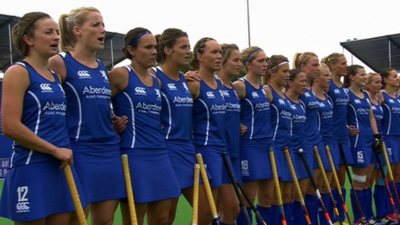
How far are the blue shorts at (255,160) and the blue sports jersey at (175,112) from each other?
3.24 ft

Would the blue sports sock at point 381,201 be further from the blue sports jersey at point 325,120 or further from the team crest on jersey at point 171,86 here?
the team crest on jersey at point 171,86

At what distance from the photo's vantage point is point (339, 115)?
6.05 meters

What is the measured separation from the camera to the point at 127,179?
3354mm

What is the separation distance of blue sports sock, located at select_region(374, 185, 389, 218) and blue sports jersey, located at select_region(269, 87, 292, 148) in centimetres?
215

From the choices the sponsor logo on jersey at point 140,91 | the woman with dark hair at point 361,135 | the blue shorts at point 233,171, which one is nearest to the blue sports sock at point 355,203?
the woman with dark hair at point 361,135

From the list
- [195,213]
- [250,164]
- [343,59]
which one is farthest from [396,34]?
[195,213]

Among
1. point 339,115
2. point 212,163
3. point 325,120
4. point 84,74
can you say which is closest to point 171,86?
point 212,163

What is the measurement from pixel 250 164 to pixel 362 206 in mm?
2260

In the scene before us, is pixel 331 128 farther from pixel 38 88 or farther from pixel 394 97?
pixel 38 88

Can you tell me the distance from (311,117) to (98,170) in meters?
3.08

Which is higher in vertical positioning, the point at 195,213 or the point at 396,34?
the point at 396,34

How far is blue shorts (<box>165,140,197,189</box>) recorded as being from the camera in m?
3.81

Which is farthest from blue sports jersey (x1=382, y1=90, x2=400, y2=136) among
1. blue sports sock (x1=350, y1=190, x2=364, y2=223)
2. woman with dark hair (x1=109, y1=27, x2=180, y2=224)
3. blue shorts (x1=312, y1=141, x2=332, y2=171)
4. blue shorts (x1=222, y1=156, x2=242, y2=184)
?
woman with dark hair (x1=109, y1=27, x2=180, y2=224)

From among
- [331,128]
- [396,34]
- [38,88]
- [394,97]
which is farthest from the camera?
[396,34]
